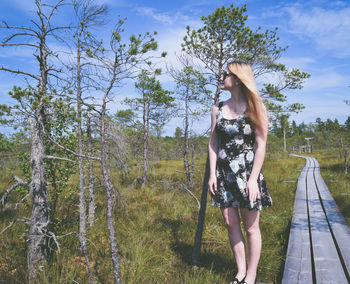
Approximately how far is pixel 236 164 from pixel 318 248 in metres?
1.85

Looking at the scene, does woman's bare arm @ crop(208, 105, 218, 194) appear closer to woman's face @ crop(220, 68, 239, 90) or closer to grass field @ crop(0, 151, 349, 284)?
woman's face @ crop(220, 68, 239, 90)

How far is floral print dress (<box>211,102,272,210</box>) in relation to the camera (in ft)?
6.94

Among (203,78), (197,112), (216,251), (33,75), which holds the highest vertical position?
(197,112)

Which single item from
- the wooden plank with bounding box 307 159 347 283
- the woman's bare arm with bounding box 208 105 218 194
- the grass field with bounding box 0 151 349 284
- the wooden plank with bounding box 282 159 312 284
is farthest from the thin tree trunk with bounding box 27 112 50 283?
the wooden plank with bounding box 307 159 347 283

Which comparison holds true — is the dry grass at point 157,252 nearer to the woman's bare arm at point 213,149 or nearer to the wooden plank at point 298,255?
the wooden plank at point 298,255

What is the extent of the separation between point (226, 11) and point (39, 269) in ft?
13.5

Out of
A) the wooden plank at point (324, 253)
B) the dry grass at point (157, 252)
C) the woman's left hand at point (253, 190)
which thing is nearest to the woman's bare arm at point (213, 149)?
the woman's left hand at point (253, 190)

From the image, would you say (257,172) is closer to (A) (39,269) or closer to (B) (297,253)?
(B) (297,253)

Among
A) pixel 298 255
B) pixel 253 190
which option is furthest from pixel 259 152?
pixel 298 255

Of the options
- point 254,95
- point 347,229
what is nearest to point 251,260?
point 254,95

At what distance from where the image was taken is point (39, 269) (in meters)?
2.61

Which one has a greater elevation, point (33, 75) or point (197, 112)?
point (197, 112)

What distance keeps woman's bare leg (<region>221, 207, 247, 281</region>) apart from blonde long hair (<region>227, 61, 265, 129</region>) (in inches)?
35.0

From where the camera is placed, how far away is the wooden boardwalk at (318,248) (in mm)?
2248
